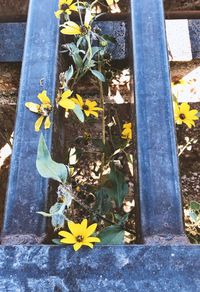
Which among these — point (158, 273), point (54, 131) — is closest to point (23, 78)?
point (54, 131)

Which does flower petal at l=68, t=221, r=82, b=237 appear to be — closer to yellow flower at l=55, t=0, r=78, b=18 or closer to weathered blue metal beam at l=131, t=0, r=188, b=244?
weathered blue metal beam at l=131, t=0, r=188, b=244

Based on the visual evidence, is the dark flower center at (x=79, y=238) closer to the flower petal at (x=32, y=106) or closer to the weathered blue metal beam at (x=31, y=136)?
the weathered blue metal beam at (x=31, y=136)

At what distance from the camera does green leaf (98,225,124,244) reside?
0.83m

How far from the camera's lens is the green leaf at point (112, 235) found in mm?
833

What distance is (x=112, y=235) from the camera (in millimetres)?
→ 846

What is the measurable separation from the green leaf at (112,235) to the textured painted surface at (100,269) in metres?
0.10

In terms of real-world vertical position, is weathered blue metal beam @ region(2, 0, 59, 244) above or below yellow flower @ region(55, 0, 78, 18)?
below

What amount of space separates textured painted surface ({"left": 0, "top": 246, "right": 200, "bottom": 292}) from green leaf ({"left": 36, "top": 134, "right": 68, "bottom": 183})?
142 mm

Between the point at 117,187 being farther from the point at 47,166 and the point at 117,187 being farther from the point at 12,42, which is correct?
the point at 12,42

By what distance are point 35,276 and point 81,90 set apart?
2.65 feet

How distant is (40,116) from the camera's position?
94cm

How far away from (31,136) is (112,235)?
0.99 feet

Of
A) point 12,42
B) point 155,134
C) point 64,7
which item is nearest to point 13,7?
point 12,42

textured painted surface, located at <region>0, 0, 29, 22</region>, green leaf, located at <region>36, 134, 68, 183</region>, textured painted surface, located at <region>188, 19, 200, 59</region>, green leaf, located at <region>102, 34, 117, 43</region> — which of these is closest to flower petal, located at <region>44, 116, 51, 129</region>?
green leaf, located at <region>36, 134, 68, 183</region>
